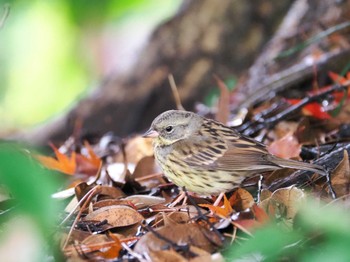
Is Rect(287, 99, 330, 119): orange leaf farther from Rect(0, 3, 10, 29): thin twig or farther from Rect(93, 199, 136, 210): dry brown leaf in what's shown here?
Rect(0, 3, 10, 29): thin twig

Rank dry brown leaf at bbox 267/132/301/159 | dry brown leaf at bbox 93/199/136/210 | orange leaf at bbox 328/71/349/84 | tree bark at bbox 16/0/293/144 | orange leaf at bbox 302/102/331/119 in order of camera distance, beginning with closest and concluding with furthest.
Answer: dry brown leaf at bbox 93/199/136/210
dry brown leaf at bbox 267/132/301/159
orange leaf at bbox 302/102/331/119
orange leaf at bbox 328/71/349/84
tree bark at bbox 16/0/293/144

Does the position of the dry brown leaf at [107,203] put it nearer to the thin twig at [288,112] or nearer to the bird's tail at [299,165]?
the bird's tail at [299,165]

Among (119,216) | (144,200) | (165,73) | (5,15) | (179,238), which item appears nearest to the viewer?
(179,238)

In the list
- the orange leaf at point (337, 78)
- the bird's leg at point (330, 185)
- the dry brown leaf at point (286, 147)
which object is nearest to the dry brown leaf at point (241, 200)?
the bird's leg at point (330, 185)

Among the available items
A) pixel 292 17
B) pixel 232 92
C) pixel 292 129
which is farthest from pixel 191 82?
pixel 292 129

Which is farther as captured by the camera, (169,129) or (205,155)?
(169,129)

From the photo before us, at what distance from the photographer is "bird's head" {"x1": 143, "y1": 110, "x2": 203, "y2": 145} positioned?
374cm

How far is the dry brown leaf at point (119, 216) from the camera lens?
287 centimetres

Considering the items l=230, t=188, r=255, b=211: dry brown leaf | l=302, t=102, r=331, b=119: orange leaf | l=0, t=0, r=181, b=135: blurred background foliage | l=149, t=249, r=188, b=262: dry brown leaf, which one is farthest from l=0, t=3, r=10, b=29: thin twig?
l=0, t=0, r=181, b=135: blurred background foliage

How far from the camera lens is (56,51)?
26.1ft

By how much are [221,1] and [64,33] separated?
2038 mm

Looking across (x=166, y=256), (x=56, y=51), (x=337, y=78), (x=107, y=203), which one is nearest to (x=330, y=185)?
(x=166, y=256)

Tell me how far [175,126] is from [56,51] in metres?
4.53

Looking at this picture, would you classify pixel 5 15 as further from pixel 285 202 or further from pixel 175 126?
pixel 285 202
